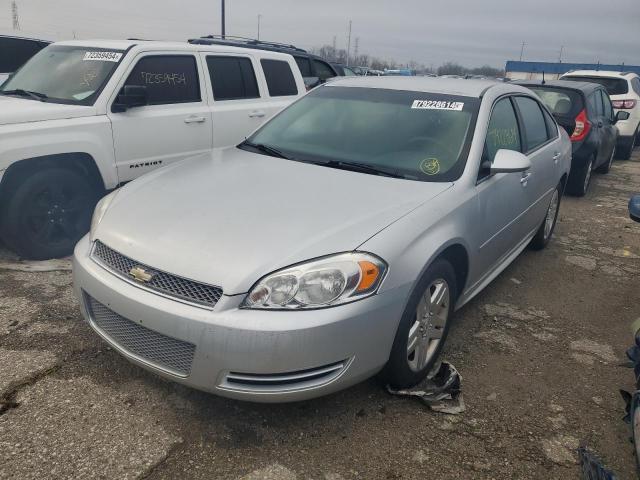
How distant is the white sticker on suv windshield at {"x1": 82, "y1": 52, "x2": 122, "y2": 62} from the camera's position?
16.1 feet

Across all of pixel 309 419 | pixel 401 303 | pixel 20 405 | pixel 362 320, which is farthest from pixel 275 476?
pixel 20 405

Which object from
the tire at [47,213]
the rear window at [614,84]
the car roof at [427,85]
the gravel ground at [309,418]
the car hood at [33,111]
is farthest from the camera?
the rear window at [614,84]

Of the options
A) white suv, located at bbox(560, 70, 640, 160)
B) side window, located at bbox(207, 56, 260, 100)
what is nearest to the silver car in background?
side window, located at bbox(207, 56, 260, 100)

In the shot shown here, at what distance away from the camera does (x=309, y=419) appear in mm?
2680

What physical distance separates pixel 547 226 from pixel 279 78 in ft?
11.7

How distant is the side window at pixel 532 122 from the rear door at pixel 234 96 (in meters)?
2.84

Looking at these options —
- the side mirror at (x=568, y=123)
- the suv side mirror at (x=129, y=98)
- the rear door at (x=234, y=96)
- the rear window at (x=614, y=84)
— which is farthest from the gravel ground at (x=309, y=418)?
the rear window at (x=614, y=84)

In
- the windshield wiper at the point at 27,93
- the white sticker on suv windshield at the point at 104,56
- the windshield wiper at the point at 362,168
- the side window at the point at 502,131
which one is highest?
the white sticker on suv windshield at the point at 104,56

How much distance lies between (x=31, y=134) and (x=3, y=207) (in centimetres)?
62

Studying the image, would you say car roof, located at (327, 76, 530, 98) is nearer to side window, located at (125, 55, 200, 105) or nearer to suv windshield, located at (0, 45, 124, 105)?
side window, located at (125, 55, 200, 105)

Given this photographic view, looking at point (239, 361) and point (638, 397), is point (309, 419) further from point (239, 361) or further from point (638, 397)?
point (638, 397)

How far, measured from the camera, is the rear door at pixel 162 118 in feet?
15.9

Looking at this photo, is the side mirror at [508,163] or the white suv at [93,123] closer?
the side mirror at [508,163]

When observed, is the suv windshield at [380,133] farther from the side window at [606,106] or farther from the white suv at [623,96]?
the white suv at [623,96]
